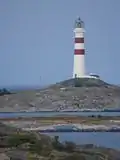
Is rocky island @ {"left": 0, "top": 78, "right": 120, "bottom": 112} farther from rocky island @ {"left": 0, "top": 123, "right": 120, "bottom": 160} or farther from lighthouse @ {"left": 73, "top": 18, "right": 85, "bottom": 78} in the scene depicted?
rocky island @ {"left": 0, "top": 123, "right": 120, "bottom": 160}

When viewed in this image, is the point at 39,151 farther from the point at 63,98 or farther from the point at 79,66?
the point at 79,66

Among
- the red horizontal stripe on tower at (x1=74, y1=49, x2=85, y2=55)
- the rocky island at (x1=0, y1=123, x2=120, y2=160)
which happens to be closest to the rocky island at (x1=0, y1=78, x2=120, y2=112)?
the red horizontal stripe on tower at (x1=74, y1=49, x2=85, y2=55)

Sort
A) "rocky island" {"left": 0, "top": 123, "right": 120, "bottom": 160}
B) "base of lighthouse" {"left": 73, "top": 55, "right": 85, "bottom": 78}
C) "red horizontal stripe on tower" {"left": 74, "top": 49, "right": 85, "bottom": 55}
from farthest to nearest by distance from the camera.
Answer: "base of lighthouse" {"left": 73, "top": 55, "right": 85, "bottom": 78}, "red horizontal stripe on tower" {"left": 74, "top": 49, "right": 85, "bottom": 55}, "rocky island" {"left": 0, "top": 123, "right": 120, "bottom": 160}

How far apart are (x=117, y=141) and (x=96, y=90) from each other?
6.83 metres

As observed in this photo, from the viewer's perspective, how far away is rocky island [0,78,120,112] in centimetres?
1586

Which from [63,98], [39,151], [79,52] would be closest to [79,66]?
[79,52]

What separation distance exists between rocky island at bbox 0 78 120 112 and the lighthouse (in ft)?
6.55

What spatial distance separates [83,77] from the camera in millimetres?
20203

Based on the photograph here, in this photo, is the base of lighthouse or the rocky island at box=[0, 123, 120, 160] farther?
the base of lighthouse

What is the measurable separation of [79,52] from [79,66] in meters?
0.61

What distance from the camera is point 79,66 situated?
2067cm

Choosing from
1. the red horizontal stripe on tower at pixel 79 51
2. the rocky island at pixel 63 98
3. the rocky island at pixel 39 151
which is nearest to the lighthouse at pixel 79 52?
the red horizontal stripe on tower at pixel 79 51

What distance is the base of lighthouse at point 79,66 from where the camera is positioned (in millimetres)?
20369

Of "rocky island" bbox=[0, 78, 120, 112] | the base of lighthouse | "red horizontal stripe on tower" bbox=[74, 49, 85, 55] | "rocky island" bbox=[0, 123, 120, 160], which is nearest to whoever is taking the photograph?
"rocky island" bbox=[0, 123, 120, 160]
